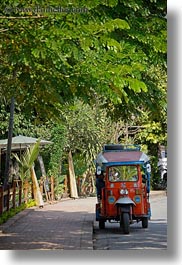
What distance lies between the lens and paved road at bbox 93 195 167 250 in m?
4.47

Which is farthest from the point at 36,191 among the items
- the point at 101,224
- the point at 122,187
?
the point at 122,187

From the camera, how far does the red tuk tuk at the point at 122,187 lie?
5.25 m

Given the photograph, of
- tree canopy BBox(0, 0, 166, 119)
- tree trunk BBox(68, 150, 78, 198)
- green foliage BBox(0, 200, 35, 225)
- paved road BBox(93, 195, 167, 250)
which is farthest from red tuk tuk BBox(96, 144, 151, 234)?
tree canopy BBox(0, 0, 166, 119)

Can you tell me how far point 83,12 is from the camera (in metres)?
3.67

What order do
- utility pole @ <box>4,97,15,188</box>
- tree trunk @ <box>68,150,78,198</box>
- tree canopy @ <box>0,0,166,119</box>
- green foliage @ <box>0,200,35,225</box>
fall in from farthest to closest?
green foliage @ <box>0,200,35,225</box> < tree trunk @ <box>68,150,78,198</box> < utility pole @ <box>4,97,15,188</box> < tree canopy @ <box>0,0,166,119</box>

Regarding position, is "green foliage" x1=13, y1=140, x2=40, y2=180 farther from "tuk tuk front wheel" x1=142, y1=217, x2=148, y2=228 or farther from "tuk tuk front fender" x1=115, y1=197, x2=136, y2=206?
"tuk tuk front wheel" x1=142, y1=217, x2=148, y2=228

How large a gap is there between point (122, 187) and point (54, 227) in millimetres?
725

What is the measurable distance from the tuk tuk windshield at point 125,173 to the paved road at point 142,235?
1.38 feet

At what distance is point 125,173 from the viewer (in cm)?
562

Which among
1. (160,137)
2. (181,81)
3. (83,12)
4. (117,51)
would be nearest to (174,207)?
(160,137)

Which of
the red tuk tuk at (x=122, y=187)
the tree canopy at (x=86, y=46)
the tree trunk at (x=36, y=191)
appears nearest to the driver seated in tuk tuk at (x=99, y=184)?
the red tuk tuk at (x=122, y=187)

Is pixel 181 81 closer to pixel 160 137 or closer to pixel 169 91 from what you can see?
pixel 169 91

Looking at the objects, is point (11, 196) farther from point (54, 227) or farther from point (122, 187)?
point (122, 187)

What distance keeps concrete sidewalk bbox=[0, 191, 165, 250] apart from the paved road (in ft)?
0.26
